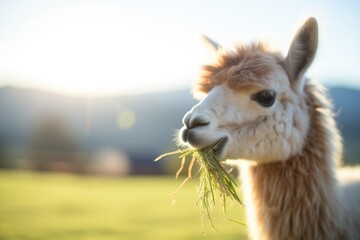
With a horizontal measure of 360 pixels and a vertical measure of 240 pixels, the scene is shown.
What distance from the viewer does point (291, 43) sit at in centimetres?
311

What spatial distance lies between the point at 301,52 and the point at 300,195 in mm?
1235

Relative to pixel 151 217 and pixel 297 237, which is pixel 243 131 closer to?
pixel 297 237

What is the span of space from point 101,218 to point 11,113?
3762 inches

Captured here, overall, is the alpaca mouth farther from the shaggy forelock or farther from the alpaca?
the shaggy forelock

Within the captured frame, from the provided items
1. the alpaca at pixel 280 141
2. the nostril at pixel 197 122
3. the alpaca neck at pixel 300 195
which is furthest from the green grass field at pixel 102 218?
the nostril at pixel 197 122

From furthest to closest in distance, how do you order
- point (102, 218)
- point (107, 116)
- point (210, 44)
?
point (107, 116), point (102, 218), point (210, 44)

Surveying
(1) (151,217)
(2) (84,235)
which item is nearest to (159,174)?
(1) (151,217)

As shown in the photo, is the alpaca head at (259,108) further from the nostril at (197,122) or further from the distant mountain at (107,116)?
the distant mountain at (107,116)

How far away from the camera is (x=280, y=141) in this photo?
116 inches

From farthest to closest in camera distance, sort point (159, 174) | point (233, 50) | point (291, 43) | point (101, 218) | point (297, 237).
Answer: point (159, 174) → point (101, 218) → point (233, 50) → point (291, 43) → point (297, 237)

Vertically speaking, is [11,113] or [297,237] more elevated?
[11,113]

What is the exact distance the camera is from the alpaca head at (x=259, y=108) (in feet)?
9.57

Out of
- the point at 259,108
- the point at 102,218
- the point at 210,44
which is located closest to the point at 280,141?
the point at 259,108

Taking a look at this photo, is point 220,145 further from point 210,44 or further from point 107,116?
point 107,116
